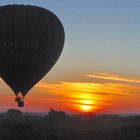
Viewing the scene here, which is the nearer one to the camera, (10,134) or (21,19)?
(21,19)

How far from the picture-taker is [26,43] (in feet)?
165

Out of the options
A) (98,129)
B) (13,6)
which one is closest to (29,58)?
(13,6)

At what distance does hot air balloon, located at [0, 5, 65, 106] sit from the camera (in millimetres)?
49906

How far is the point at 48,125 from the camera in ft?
631

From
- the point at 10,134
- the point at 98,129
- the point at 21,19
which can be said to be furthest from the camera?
the point at 98,129

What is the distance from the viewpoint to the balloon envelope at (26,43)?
49.9 meters

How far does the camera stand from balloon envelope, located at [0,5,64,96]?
1965 inches

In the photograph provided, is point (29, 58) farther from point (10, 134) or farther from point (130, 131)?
point (130, 131)

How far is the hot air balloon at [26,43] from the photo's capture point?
49.9m

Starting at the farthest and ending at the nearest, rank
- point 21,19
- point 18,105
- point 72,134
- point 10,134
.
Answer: point 72,134 → point 10,134 → point 21,19 → point 18,105

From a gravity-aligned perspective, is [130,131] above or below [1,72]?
below

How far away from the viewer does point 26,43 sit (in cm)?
5044

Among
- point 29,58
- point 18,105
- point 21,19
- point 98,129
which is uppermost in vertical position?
point 21,19

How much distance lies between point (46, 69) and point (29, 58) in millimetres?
2312
